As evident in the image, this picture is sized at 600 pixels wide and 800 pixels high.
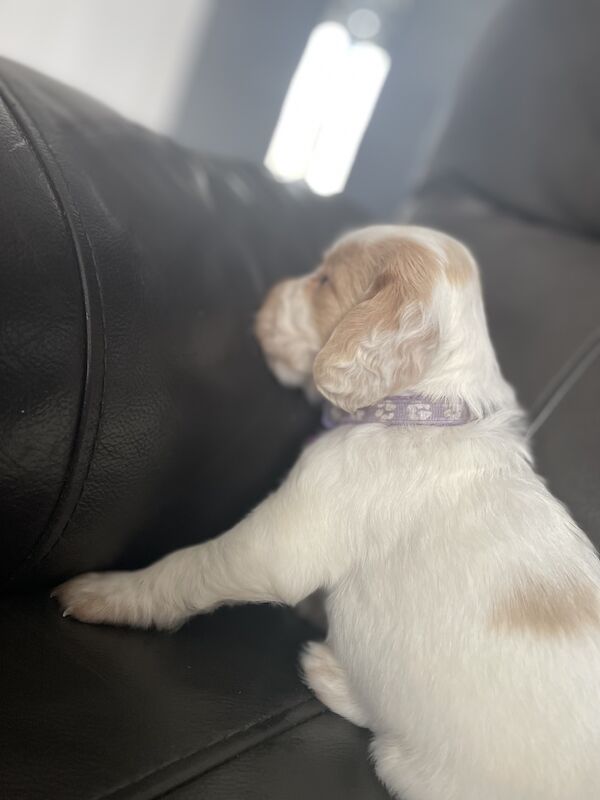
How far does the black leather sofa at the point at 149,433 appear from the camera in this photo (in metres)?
0.99

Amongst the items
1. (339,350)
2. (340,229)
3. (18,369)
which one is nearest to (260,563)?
(339,350)

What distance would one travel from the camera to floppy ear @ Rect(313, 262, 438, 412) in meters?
1.26

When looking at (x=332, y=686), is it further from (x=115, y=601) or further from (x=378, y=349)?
(x=378, y=349)

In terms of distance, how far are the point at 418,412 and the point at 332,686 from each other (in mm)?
440

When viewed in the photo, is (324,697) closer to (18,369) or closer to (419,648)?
(419,648)

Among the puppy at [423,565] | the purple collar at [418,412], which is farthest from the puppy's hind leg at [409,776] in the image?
the purple collar at [418,412]

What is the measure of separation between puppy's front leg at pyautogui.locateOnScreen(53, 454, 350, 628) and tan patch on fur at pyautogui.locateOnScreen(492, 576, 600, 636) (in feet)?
0.87

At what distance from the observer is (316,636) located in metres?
1.41

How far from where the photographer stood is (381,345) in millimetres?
1262

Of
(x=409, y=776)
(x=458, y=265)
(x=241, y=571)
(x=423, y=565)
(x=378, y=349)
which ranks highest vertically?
(x=458, y=265)

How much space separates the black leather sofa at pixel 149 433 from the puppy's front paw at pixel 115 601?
2cm

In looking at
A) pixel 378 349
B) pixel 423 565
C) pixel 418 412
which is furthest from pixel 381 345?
pixel 423 565

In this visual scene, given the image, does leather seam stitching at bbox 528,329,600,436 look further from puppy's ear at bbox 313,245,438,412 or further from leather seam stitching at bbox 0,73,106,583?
leather seam stitching at bbox 0,73,106,583

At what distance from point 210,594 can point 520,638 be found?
1.50 feet
